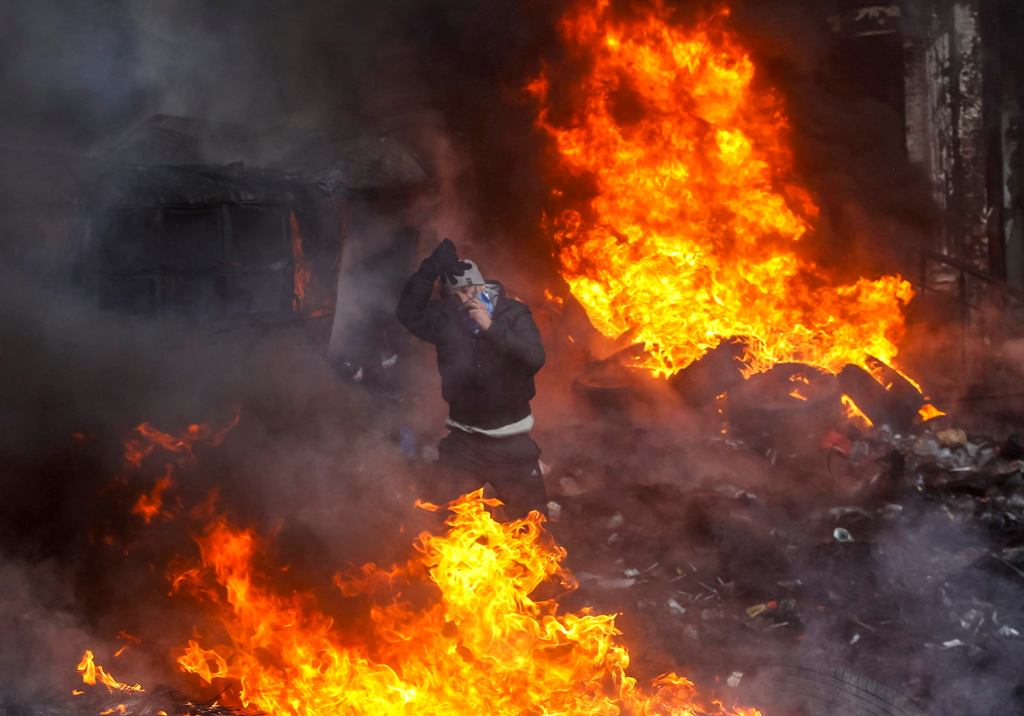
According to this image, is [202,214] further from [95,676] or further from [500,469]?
[95,676]

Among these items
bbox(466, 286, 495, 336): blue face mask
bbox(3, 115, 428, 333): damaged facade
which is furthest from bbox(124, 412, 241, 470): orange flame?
bbox(466, 286, 495, 336): blue face mask

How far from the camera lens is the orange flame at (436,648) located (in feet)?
14.1

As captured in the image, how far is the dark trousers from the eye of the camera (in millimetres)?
6109

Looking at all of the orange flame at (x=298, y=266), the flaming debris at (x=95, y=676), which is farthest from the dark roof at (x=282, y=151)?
the flaming debris at (x=95, y=676)

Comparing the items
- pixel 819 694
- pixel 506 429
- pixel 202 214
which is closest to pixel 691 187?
pixel 506 429

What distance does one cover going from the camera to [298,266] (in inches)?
312

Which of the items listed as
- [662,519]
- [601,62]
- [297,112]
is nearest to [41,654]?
[662,519]

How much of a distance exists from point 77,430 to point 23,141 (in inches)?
96.9

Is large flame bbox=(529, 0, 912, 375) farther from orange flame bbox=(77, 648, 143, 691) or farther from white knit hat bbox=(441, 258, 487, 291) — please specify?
orange flame bbox=(77, 648, 143, 691)

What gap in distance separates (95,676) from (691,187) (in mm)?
8204

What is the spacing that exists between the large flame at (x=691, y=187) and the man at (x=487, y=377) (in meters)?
4.31

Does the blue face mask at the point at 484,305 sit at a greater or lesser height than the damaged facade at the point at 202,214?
lesser

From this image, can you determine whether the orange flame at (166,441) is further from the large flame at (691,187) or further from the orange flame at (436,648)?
the large flame at (691,187)

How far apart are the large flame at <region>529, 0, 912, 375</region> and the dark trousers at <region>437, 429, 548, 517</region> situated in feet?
14.2
